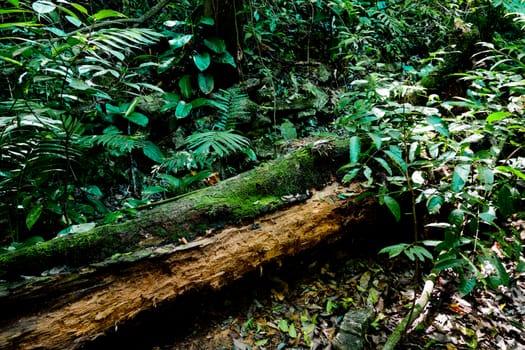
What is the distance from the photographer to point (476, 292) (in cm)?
223

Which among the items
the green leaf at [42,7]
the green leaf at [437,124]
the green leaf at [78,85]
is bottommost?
the green leaf at [437,124]

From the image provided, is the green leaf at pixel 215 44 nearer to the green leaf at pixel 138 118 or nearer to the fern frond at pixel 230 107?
the fern frond at pixel 230 107

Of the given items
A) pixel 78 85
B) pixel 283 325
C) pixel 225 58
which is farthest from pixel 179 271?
pixel 225 58

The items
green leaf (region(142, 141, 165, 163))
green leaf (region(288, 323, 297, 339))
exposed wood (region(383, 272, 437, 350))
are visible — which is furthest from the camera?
green leaf (region(142, 141, 165, 163))

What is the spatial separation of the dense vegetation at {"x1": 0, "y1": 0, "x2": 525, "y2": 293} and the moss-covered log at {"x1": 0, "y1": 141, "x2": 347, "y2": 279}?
0.65ft

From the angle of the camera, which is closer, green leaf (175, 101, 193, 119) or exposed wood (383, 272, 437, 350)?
exposed wood (383, 272, 437, 350)

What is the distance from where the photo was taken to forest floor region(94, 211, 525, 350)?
196cm

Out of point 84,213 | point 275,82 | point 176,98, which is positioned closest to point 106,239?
point 84,213

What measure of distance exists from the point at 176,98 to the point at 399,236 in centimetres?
280

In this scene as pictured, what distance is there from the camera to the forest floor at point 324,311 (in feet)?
6.44

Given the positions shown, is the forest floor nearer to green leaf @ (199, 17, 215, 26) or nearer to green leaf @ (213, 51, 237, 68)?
green leaf @ (213, 51, 237, 68)

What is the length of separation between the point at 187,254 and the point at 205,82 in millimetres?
2588

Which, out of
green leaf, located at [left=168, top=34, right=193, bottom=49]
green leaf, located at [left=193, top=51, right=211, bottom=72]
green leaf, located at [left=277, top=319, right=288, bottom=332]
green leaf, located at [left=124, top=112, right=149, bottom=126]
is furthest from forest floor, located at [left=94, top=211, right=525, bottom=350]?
green leaf, located at [left=168, top=34, right=193, bottom=49]

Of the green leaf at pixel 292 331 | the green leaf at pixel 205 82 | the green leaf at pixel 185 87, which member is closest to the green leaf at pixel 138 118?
the green leaf at pixel 185 87
